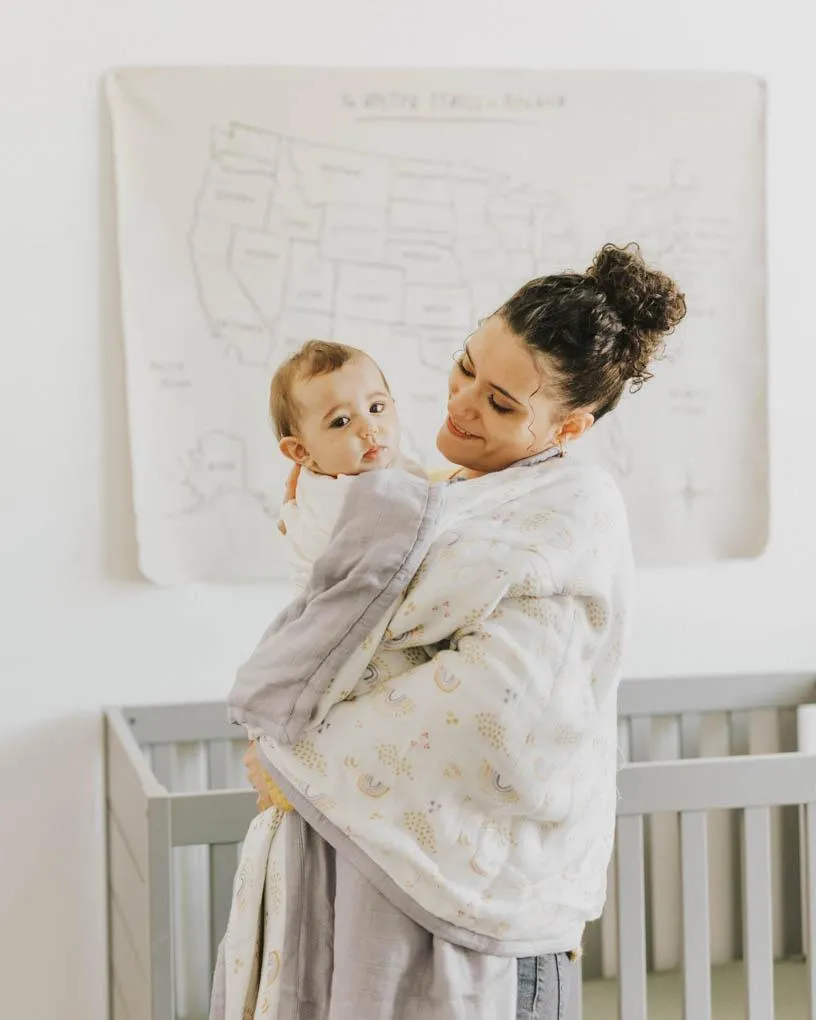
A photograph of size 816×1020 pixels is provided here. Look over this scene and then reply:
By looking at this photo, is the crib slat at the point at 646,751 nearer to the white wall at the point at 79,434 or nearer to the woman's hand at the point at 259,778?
the white wall at the point at 79,434

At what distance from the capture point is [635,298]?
1261mm

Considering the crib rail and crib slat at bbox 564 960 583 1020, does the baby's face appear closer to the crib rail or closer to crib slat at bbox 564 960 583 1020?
the crib rail

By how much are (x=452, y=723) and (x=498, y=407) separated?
1.01ft

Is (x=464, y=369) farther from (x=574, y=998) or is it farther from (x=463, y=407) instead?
(x=574, y=998)

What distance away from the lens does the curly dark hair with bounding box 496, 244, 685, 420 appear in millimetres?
1247

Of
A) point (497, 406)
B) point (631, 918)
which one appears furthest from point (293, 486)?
point (631, 918)

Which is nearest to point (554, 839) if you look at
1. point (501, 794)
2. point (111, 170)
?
point (501, 794)

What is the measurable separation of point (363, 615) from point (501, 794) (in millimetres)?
197

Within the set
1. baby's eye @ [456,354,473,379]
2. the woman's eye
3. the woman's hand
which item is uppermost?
baby's eye @ [456,354,473,379]

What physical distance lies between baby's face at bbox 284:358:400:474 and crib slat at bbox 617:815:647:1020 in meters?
0.59

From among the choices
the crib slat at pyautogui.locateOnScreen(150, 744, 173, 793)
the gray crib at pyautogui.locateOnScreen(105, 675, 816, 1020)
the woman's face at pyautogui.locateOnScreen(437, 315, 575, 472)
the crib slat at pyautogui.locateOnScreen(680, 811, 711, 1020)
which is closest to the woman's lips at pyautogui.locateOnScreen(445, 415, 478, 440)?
the woman's face at pyautogui.locateOnScreen(437, 315, 575, 472)

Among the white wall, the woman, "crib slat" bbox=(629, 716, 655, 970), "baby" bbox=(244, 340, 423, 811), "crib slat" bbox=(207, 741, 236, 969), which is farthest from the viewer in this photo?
"crib slat" bbox=(629, 716, 655, 970)

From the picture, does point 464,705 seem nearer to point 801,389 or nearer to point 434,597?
point 434,597

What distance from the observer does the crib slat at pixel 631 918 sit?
1592 millimetres
